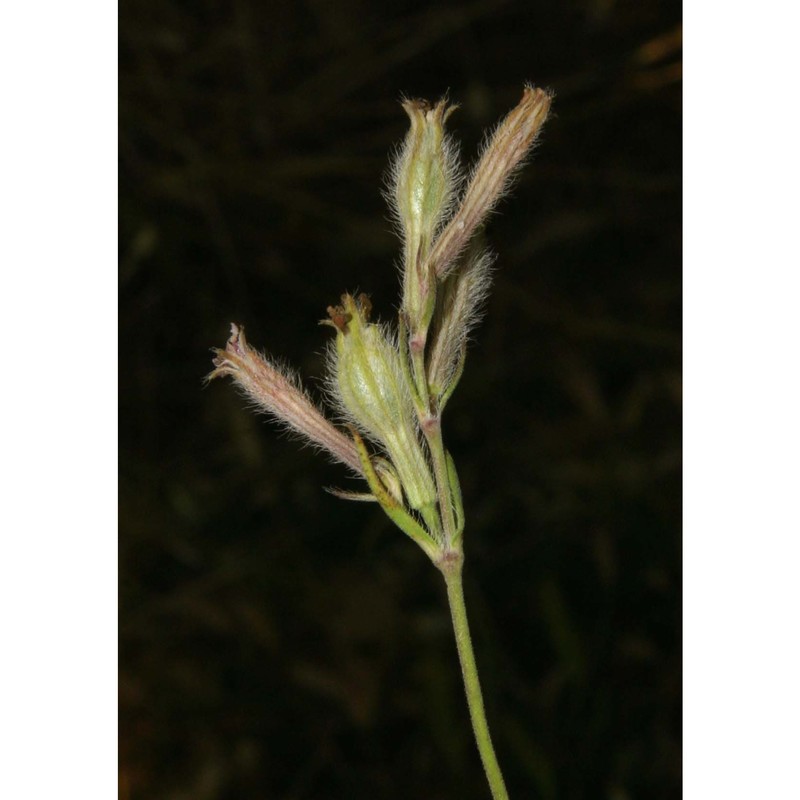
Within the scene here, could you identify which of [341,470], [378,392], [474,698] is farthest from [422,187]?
[341,470]

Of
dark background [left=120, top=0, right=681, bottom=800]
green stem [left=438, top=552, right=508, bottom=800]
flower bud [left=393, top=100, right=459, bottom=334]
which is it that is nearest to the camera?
green stem [left=438, top=552, right=508, bottom=800]

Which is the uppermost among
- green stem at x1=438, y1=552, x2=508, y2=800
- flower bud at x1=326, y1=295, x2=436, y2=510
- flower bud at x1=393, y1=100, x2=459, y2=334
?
flower bud at x1=393, y1=100, x2=459, y2=334

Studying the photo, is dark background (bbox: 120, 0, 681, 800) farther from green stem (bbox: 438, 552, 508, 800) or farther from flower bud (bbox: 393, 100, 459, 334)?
green stem (bbox: 438, 552, 508, 800)

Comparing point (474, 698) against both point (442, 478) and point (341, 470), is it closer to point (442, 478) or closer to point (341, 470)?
point (442, 478)

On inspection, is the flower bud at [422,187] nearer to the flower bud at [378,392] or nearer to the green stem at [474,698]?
the flower bud at [378,392]

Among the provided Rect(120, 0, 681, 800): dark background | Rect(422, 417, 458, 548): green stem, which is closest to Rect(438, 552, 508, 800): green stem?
Rect(422, 417, 458, 548): green stem

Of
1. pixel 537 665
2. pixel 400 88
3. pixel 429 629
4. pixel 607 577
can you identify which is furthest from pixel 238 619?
pixel 400 88

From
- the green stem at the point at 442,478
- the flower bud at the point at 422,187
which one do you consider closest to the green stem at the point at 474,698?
A: the green stem at the point at 442,478
